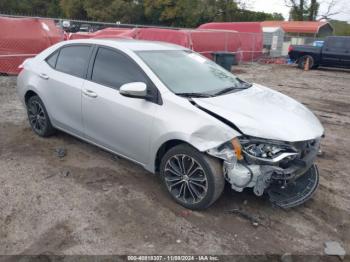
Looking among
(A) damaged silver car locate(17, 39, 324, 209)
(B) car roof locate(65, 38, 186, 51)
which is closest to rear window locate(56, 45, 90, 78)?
(A) damaged silver car locate(17, 39, 324, 209)

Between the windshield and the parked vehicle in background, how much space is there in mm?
14815

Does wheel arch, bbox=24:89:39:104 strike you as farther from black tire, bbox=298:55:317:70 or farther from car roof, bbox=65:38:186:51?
black tire, bbox=298:55:317:70

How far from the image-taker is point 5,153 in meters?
4.76

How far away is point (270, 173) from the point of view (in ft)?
10.5

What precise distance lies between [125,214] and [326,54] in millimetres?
16923

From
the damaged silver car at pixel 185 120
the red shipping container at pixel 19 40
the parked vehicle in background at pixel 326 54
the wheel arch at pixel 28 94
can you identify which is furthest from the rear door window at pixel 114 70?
the parked vehicle in background at pixel 326 54

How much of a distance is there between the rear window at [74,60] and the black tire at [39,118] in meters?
0.71

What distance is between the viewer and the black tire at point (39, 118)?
5.05 meters

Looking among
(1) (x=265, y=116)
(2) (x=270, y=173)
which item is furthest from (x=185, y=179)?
(1) (x=265, y=116)

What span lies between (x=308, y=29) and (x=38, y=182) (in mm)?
35856

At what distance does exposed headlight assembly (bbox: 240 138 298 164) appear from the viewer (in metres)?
3.16

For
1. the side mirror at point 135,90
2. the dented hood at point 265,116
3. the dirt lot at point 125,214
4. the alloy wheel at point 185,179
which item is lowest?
the dirt lot at point 125,214

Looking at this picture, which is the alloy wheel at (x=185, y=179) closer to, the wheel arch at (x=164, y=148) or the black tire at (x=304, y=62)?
the wheel arch at (x=164, y=148)

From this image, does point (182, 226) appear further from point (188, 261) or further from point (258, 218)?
point (258, 218)
